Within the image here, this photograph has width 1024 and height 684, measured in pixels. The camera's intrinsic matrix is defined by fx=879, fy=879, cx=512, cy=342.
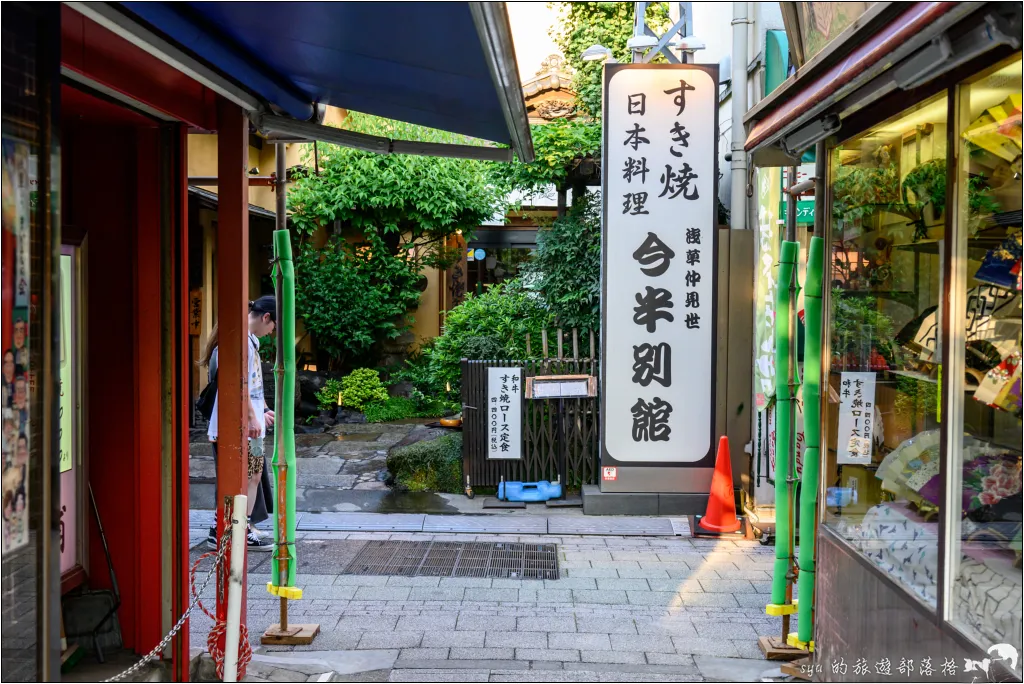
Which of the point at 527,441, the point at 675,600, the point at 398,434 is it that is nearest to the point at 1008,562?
the point at 675,600

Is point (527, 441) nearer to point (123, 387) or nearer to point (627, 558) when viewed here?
point (627, 558)

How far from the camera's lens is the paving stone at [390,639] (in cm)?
542

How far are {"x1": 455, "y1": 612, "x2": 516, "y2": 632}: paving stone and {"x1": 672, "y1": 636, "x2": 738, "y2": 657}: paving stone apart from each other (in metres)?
0.90

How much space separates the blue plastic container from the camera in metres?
9.40

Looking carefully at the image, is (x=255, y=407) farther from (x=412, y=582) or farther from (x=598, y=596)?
(x=598, y=596)

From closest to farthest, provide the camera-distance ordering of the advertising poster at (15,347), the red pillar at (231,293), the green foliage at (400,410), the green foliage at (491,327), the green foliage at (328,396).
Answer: the advertising poster at (15,347), the red pillar at (231,293), the green foliage at (491,327), the green foliage at (400,410), the green foliage at (328,396)

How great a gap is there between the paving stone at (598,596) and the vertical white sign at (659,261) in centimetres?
253

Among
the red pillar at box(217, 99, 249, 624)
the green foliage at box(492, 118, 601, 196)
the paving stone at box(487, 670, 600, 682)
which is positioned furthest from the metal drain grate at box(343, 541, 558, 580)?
the green foliage at box(492, 118, 601, 196)

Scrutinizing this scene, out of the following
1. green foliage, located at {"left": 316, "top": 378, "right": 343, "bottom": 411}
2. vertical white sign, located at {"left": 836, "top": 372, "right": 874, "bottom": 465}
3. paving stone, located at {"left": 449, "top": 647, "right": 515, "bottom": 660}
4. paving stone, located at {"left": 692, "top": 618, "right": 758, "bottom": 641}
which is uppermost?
vertical white sign, located at {"left": 836, "top": 372, "right": 874, "bottom": 465}

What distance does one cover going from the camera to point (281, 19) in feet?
11.7

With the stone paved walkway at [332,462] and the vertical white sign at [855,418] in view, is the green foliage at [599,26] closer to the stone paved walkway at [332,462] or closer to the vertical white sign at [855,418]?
the stone paved walkway at [332,462]

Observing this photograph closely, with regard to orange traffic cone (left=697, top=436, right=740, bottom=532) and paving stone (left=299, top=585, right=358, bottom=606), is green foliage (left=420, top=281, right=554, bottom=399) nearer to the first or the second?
orange traffic cone (left=697, top=436, right=740, bottom=532)

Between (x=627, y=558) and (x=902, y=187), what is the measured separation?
4.21 meters

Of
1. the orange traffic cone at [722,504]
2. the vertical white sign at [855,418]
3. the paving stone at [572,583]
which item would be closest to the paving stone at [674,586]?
the paving stone at [572,583]
